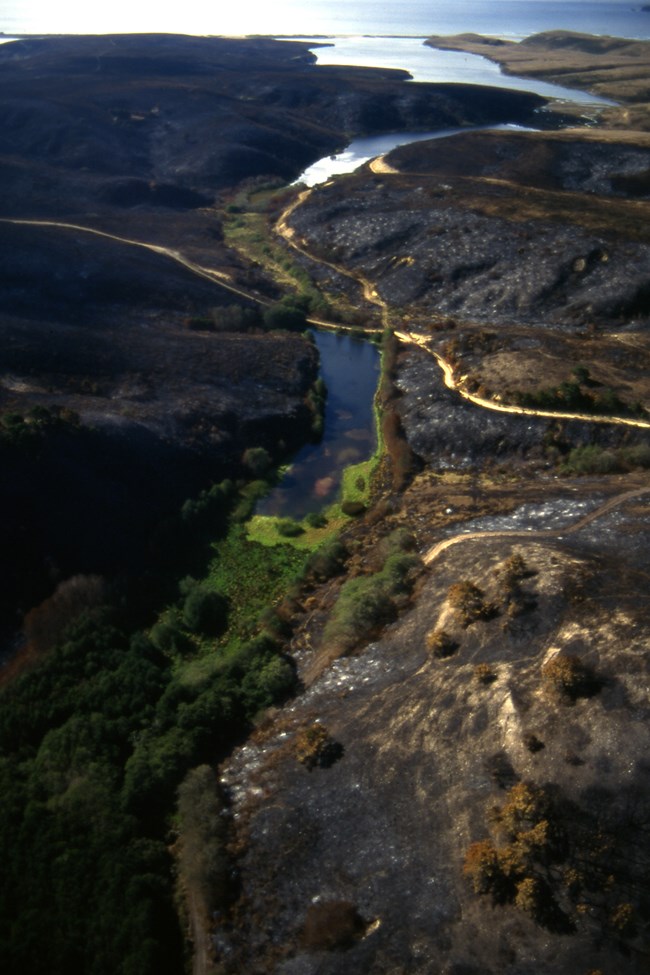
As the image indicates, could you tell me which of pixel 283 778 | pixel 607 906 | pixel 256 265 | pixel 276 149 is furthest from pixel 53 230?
pixel 607 906

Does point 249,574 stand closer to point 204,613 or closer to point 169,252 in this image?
point 204,613

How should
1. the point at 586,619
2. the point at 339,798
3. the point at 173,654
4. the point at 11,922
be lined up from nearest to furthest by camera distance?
1. the point at 11,922
2. the point at 339,798
3. the point at 586,619
4. the point at 173,654

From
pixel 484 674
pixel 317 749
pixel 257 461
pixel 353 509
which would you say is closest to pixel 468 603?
pixel 484 674

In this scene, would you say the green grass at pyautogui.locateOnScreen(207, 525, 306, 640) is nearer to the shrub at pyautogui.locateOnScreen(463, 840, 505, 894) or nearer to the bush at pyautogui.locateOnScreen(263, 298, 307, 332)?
the shrub at pyautogui.locateOnScreen(463, 840, 505, 894)

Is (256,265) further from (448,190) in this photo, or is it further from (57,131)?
(57,131)

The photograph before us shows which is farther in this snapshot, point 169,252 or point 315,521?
point 169,252

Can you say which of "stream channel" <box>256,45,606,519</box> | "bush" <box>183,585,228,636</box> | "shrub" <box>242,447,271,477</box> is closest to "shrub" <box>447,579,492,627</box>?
"bush" <box>183,585,228,636</box>

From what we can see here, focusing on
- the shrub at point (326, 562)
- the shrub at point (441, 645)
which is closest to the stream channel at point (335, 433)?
the shrub at point (326, 562)

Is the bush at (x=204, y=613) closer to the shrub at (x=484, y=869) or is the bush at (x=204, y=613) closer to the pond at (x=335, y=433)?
Answer: the pond at (x=335, y=433)

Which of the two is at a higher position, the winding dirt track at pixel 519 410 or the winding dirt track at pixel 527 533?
the winding dirt track at pixel 519 410
